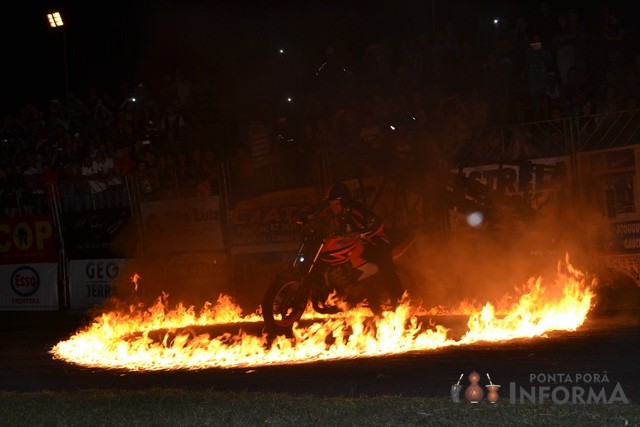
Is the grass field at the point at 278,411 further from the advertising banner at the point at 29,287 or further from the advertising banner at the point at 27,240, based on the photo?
the advertising banner at the point at 27,240

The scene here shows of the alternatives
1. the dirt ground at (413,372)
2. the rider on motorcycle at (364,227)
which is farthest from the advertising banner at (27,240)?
the rider on motorcycle at (364,227)

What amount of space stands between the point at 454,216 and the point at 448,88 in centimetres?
310

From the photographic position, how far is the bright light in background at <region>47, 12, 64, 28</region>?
23.4m

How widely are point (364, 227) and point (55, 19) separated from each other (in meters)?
15.4

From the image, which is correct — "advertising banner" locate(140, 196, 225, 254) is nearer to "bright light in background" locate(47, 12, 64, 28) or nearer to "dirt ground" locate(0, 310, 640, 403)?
"dirt ground" locate(0, 310, 640, 403)

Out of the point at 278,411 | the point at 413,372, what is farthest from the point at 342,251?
the point at 278,411

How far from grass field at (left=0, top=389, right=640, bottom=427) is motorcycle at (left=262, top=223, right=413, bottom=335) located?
9.69 ft

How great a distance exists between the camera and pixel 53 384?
8.98 metres

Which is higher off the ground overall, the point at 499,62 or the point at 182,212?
the point at 499,62

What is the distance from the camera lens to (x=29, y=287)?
61.0 ft

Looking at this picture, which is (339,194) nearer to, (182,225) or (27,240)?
(182,225)

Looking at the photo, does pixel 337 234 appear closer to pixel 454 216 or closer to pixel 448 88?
pixel 454 216

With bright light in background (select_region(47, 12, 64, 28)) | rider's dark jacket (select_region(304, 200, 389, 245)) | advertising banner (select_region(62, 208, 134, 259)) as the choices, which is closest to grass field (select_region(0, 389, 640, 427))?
rider's dark jacket (select_region(304, 200, 389, 245))

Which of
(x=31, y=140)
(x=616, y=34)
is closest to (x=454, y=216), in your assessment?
(x=616, y=34)
